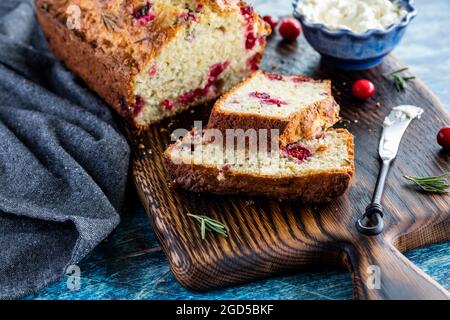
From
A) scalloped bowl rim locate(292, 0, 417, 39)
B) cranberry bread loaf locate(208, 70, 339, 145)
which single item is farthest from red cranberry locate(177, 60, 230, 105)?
scalloped bowl rim locate(292, 0, 417, 39)

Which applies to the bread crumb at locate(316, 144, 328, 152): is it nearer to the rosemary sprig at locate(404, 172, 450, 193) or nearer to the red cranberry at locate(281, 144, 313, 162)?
the red cranberry at locate(281, 144, 313, 162)

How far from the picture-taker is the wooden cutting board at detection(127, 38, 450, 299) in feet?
11.6

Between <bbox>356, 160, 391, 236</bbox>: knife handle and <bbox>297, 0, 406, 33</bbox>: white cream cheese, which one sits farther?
<bbox>297, 0, 406, 33</bbox>: white cream cheese

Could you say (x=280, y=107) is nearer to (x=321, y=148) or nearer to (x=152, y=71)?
(x=321, y=148)

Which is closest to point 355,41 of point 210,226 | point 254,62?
point 254,62

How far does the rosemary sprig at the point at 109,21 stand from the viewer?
185 inches

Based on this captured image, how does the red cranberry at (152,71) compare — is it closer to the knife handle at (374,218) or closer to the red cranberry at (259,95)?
the red cranberry at (259,95)

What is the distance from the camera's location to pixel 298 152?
13.4 feet

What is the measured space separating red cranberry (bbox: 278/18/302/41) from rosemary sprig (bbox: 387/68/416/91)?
1019 mm

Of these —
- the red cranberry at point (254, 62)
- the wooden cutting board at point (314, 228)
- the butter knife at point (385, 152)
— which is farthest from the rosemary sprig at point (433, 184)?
the red cranberry at point (254, 62)

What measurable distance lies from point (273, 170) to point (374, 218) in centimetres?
70

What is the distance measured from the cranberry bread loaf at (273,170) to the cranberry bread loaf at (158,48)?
0.76 metres

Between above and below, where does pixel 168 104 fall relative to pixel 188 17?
below

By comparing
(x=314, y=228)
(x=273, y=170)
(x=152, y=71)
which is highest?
(x=152, y=71)
